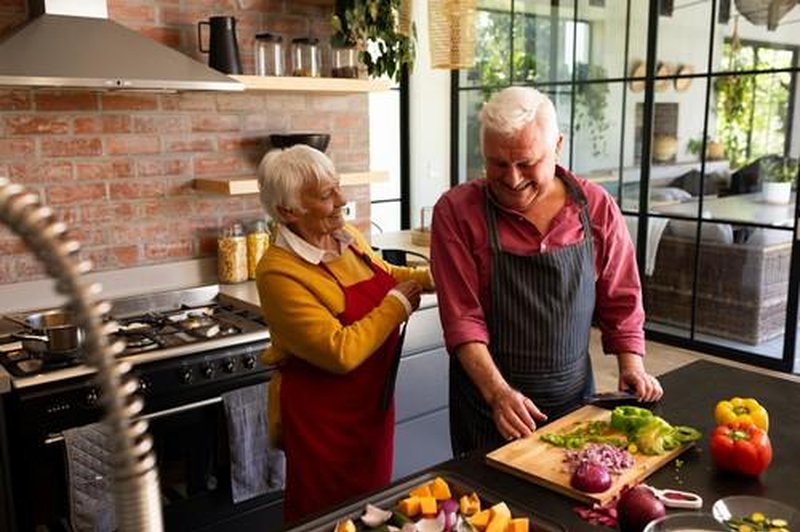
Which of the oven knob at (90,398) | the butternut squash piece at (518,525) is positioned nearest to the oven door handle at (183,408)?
the oven knob at (90,398)

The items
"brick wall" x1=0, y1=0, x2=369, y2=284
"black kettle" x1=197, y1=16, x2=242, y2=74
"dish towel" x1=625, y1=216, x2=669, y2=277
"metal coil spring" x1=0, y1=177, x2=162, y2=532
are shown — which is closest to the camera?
"metal coil spring" x1=0, y1=177, x2=162, y2=532

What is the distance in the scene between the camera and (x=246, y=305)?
8.64 feet

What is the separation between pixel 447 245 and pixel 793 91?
11.1ft

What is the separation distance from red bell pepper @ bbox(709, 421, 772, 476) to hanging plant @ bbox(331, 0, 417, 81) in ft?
6.97

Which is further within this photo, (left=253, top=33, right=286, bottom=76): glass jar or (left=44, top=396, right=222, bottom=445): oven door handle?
(left=253, top=33, right=286, bottom=76): glass jar

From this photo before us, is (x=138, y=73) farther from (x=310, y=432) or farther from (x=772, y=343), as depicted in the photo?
(x=772, y=343)

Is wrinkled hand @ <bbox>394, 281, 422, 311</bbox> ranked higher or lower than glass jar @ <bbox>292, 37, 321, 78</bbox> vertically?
lower

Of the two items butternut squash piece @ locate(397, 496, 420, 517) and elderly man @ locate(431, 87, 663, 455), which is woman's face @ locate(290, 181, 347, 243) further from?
butternut squash piece @ locate(397, 496, 420, 517)

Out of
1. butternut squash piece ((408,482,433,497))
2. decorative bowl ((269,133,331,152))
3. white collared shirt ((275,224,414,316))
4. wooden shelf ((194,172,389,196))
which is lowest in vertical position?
butternut squash piece ((408,482,433,497))

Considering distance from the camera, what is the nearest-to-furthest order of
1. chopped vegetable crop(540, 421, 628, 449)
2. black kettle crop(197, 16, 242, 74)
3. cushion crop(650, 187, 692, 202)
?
1. chopped vegetable crop(540, 421, 628, 449)
2. black kettle crop(197, 16, 242, 74)
3. cushion crop(650, 187, 692, 202)

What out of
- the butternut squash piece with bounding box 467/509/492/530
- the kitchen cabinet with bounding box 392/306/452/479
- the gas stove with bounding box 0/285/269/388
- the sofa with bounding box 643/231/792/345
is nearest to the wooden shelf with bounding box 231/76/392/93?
the gas stove with bounding box 0/285/269/388

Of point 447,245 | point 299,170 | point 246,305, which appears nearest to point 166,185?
point 246,305

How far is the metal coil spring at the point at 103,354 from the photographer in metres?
0.43

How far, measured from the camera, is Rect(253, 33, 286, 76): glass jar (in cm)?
279
